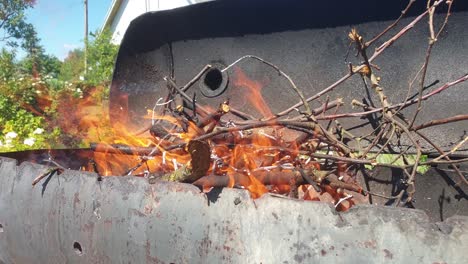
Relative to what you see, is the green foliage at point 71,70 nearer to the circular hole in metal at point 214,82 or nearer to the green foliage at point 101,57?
the green foliage at point 101,57

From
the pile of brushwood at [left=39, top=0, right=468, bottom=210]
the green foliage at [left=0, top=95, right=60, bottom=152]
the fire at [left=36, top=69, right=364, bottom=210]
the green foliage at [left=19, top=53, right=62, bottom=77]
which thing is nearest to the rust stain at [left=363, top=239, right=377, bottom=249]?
the pile of brushwood at [left=39, top=0, right=468, bottom=210]

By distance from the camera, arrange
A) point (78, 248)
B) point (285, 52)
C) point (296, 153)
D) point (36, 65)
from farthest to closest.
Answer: point (36, 65) → point (285, 52) → point (296, 153) → point (78, 248)

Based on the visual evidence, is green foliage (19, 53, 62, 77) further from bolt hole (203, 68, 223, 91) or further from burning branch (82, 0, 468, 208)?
burning branch (82, 0, 468, 208)

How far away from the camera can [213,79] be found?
3.01 m

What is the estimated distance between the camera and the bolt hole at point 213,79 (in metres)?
2.96

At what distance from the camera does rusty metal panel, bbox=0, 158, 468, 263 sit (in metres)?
1.07

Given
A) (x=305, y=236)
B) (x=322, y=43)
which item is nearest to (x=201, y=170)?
(x=305, y=236)

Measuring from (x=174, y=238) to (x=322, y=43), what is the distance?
160 centimetres

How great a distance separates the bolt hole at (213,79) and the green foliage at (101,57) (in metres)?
8.82

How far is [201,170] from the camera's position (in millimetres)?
1465

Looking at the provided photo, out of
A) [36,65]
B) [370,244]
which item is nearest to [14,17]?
[36,65]

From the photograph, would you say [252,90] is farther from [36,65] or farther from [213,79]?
[36,65]

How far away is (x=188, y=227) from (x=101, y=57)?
12415mm

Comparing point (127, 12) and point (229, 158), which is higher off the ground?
point (127, 12)
